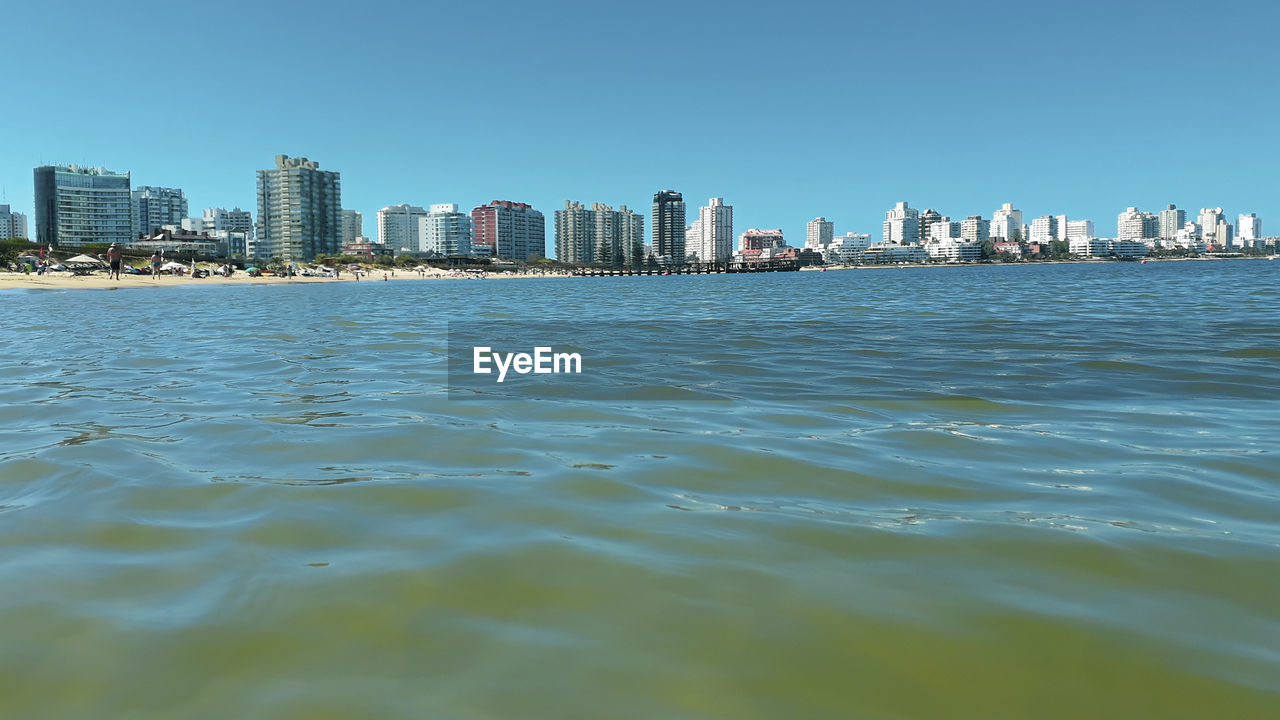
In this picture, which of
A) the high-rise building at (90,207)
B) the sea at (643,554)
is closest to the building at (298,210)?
the high-rise building at (90,207)

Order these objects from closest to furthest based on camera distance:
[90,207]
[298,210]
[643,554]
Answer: [643,554] < [90,207] < [298,210]

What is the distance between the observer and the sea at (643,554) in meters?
2.25

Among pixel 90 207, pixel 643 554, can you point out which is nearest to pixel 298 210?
pixel 90 207

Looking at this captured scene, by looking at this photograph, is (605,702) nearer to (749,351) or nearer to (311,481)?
(311,481)

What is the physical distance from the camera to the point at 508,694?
7.18ft

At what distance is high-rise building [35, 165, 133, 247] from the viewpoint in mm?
152250

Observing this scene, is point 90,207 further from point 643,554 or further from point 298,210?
point 643,554

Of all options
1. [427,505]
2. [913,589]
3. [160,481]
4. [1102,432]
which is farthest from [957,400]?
[160,481]

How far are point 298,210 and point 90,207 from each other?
128ft

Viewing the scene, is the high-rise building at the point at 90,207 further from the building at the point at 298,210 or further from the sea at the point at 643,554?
the sea at the point at 643,554

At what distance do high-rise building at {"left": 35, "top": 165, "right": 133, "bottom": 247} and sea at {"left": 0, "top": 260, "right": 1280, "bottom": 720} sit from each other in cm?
18050

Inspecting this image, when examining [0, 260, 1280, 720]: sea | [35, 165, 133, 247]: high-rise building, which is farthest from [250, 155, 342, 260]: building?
[0, 260, 1280, 720]: sea

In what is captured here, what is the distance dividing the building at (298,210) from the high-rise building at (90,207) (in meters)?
28.2

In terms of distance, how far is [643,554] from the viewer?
10.8 ft
